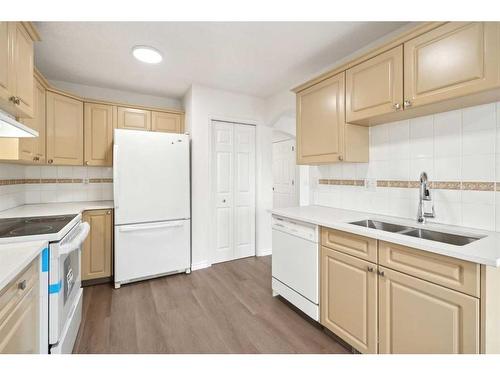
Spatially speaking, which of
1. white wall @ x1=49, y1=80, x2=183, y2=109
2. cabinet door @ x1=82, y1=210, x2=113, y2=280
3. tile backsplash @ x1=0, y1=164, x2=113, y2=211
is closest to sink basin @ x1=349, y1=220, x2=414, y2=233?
cabinet door @ x1=82, y1=210, x2=113, y2=280

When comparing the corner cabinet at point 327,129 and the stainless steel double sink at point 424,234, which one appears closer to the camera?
the stainless steel double sink at point 424,234

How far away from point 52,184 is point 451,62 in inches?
154

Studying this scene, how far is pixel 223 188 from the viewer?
338 cm

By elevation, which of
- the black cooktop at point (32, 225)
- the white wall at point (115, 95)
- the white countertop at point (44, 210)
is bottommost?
the black cooktop at point (32, 225)

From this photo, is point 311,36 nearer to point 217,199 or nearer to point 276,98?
point 276,98

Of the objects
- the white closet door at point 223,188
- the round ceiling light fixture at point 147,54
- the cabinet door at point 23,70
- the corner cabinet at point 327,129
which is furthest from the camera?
the white closet door at point 223,188

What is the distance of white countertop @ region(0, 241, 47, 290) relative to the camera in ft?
3.00

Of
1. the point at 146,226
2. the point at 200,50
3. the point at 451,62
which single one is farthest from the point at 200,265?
the point at 451,62

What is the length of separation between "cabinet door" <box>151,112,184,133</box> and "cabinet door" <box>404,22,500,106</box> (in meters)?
2.66

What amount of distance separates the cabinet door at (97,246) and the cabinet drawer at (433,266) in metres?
2.70

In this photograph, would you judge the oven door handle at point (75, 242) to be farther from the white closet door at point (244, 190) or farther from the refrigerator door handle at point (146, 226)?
the white closet door at point (244, 190)

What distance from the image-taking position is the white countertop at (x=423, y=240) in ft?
3.37

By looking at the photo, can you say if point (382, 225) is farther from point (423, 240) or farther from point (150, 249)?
point (150, 249)

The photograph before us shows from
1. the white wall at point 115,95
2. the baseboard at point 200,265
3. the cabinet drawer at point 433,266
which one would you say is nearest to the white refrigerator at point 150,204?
the baseboard at point 200,265
